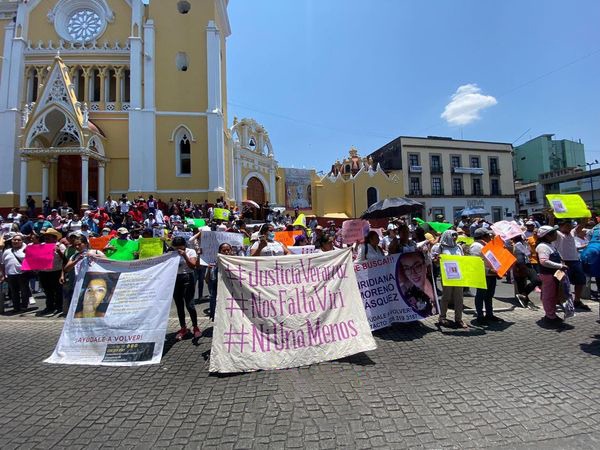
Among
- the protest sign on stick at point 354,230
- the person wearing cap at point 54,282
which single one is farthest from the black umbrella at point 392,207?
the person wearing cap at point 54,282

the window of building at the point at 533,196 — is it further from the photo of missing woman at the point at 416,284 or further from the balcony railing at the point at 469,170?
the photo of missing woman at the point at 416,284

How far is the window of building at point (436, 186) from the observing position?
47781 mm

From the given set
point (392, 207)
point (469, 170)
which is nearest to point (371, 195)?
point (469, 170)

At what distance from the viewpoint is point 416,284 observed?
611cm

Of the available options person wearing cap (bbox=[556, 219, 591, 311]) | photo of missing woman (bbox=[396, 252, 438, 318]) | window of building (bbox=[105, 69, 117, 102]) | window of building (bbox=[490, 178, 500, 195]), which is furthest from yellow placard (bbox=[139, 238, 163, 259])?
window of building (bbox=[490, 178, 500, 195])

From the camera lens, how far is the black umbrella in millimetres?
8273

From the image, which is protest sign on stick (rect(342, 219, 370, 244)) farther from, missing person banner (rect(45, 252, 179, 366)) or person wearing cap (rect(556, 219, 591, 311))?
missing person banner (rect(45, 252, 179, 366))

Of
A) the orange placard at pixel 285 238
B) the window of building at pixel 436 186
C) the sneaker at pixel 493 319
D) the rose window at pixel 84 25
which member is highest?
the rose window at pixel 84 25

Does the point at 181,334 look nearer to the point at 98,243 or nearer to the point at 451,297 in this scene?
the point at 451,297

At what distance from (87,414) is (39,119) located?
23771 mm

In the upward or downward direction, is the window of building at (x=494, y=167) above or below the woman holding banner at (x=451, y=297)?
above

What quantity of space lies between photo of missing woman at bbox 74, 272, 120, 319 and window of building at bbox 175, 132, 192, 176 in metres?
20.2

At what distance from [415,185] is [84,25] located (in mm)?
39422

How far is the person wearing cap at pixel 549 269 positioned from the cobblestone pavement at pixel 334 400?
0.76m
